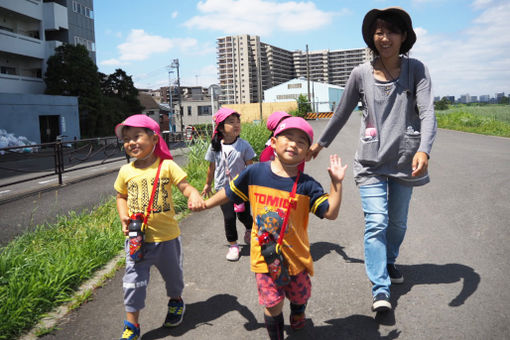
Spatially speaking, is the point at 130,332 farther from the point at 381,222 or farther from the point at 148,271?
the point at 381,222

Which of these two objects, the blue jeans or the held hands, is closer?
the held hands

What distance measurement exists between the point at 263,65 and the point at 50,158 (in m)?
150

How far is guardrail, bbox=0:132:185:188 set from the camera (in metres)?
9.69

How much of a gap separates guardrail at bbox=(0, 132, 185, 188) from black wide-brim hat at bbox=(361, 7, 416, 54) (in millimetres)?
7095

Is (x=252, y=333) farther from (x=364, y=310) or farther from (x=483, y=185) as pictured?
(x=483, y=185)

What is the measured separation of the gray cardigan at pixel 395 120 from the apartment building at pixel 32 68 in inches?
1073

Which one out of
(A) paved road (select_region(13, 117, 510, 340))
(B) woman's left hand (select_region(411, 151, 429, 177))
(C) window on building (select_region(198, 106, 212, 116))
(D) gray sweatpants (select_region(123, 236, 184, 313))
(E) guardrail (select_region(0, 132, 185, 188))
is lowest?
(A) paved road (select_region(13, 117, 510, 340))

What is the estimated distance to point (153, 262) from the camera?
9.42 ft

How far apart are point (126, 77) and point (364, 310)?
138 ft

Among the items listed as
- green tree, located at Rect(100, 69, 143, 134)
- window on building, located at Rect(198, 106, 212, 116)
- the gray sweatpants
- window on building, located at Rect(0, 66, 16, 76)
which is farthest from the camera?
window on building, located at Rect(198, 106, 212, 116)

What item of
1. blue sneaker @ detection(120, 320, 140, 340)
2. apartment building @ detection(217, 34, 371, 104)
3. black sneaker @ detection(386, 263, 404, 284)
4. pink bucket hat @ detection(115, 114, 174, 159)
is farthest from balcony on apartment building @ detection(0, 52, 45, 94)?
apartment building @ detection(217, 34, 371, 104)

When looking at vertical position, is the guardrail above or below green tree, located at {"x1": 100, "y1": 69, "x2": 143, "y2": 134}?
below

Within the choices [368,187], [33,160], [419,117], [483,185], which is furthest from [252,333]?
[33,160]

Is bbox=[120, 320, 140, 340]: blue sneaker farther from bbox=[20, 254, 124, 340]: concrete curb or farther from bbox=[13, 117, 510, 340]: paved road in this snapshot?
bbox=[20, 254, 124, 340]: concrete curb
